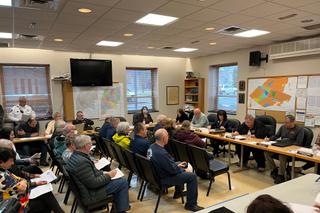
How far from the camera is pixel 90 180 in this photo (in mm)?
2340

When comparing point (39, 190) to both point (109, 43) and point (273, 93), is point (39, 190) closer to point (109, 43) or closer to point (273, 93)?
point (109, 43)

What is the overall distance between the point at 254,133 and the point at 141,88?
462cm

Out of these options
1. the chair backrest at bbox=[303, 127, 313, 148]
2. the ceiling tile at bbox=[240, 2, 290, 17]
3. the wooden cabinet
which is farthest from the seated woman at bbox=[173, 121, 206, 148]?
the wooden cabinet

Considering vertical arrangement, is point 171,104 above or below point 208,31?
below

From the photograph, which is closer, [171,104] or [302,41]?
[302,41]

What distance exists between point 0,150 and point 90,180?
0.87 metres

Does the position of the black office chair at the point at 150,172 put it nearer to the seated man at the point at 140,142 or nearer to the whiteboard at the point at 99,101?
the seated man at the point at 140,142

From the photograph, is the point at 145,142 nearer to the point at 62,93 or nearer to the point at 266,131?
the point at 266,131

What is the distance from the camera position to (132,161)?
3.18 metres

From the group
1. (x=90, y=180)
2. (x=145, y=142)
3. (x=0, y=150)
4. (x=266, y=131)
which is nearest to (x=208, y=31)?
(x=266, y=131)

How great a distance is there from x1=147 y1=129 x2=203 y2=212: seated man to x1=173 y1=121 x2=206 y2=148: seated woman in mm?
749

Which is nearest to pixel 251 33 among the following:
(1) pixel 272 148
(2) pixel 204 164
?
(1) pixel 272 148

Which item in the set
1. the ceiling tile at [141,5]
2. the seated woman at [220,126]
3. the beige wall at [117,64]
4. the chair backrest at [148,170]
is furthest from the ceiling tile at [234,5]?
the beige wall at [117,64]

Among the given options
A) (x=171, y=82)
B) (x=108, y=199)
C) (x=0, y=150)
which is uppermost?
(x=171, y=82)
